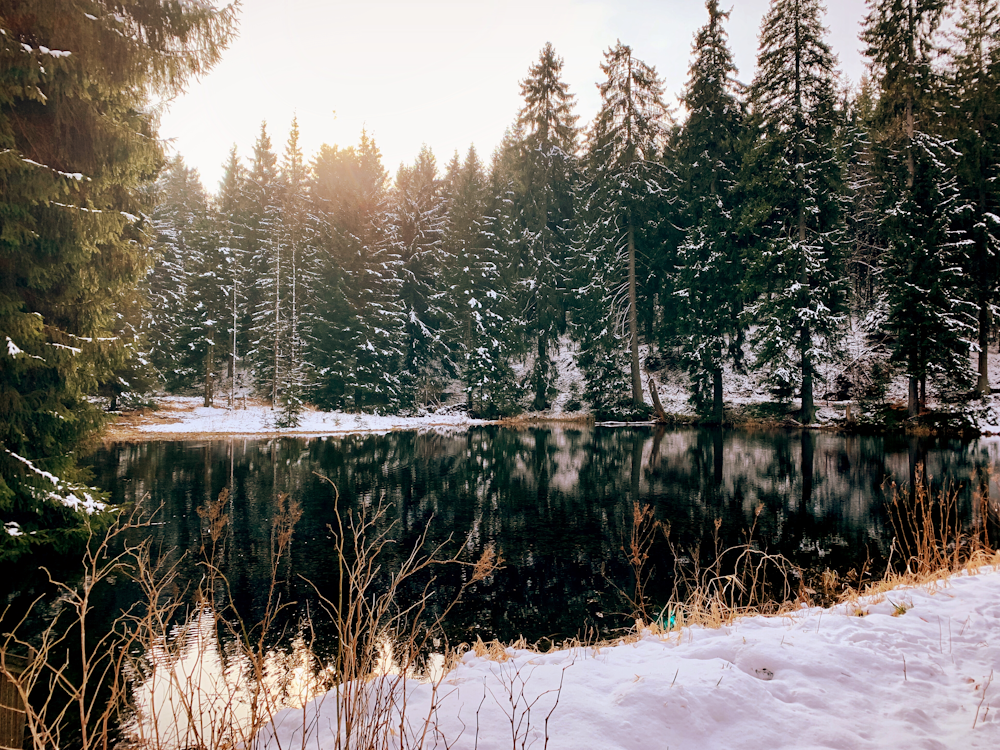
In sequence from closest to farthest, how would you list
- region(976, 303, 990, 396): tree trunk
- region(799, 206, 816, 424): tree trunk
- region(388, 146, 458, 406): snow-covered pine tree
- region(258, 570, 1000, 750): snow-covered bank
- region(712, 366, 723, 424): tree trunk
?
region(258, 570, 1000, 750): snow-covered bank < region(976, 303, 990, 396): tree trunk < region(799, 206, 816, 424): tree trunk < region(712, 366, 723, 424): tree trunk < region(388, 146, 458, 406): snow-covered pine tree

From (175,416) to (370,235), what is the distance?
15.5 m

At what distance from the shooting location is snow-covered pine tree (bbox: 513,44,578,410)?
118ft

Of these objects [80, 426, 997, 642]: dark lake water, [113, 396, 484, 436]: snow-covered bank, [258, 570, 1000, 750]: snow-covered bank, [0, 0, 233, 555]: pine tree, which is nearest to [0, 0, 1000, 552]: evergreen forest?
[0, 0, 233, 555]: pine tree

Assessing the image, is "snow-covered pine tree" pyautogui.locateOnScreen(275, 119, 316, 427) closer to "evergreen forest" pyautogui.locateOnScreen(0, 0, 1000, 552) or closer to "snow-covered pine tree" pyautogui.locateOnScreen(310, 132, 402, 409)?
"evergreen forest" pyautogui.locateOnScreen(0, 0, 1000, 552)

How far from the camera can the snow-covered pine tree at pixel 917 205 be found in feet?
70.4

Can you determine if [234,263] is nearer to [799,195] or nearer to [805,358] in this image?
[799,195]

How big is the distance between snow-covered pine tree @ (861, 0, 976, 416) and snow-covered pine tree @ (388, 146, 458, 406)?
25096 millimetres

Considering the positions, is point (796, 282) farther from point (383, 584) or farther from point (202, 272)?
point (202, 272)

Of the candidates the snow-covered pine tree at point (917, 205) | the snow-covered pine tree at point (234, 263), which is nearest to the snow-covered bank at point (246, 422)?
the snow-covered pine tree at point (234, 263)

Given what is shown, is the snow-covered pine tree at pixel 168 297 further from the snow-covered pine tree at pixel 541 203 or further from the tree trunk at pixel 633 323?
the tree trunk at pixel 633 323

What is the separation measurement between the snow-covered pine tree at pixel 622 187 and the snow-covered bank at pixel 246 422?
31.7 ft

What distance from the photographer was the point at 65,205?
683 centimetres

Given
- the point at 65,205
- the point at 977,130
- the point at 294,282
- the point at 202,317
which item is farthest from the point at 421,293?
the point at 65,205

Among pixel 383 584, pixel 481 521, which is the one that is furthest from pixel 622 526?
pixel 383 584
